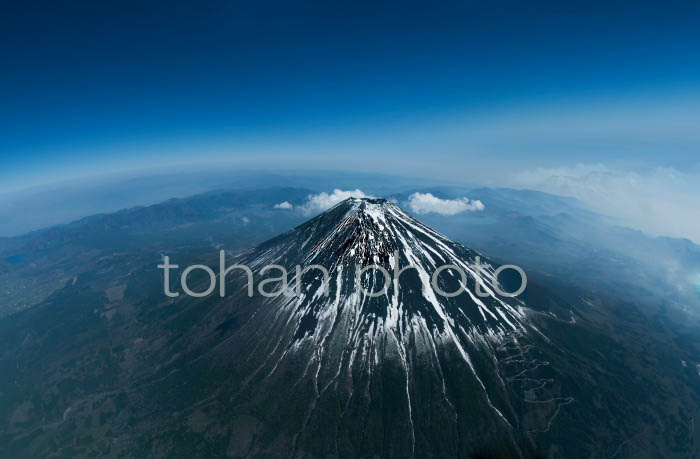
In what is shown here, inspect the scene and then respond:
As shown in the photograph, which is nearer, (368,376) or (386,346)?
(368,376)

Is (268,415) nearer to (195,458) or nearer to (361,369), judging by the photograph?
(195,458)

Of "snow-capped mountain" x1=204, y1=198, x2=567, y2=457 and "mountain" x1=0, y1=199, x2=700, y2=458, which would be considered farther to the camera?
"mountain" x1=0, y1=199, x2=700, y2=458

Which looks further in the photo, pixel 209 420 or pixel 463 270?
pixel 463 270

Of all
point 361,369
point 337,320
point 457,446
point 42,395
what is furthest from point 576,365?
point 42,395

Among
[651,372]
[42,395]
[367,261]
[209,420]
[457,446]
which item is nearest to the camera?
[457,446]

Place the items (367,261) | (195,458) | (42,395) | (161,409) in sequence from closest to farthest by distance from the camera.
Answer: (195,458), (161,409), (367,261), (42,395)

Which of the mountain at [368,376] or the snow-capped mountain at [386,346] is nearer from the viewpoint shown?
the snow-capped mountain at [386,346]

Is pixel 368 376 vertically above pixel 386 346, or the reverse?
pixel 386 346

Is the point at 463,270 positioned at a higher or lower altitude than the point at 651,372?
higher
